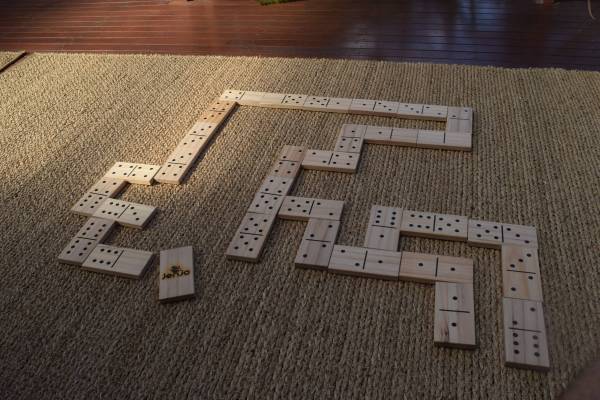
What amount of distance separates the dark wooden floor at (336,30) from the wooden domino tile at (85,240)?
48.9 inches

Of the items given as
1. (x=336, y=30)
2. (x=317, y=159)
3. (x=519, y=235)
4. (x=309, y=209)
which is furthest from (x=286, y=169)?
(x=336, y=30)

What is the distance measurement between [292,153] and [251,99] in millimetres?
407

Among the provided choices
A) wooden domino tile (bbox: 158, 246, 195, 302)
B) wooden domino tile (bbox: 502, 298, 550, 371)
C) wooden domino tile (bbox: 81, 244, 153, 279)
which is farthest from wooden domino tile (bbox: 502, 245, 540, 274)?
wooden domino tile (bbox: 81, 244, 153, 279)

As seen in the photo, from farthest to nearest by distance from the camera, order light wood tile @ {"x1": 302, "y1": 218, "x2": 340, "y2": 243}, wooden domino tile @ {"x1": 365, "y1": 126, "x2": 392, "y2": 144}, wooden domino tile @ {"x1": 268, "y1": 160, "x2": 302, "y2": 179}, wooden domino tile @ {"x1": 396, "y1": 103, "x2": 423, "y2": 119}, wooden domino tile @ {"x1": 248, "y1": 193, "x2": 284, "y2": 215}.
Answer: wooden domino tile @ {"x1": 396, "y1": 103, "x2": 423, "y2": 119} < wooden domino tile @ {"x1": 365, "y1": 126, "x2": 392, "y2": 144} < wooden domino tile @ {"x1": 268, "y1": 160, "x2": 302, "y2": 179} < wooden domino tile @ {"x1": 248, "y1": 193, "x2": 284, "y2": 215} < light wood tile @ {"x1": 302, "y1": 218, "x2": 340, "y2": 243}

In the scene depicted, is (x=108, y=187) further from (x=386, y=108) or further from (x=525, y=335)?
(x=525, y=335)

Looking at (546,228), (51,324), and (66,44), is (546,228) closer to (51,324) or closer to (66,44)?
(51,324)

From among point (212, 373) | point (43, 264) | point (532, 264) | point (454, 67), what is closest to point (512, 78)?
point (454, 67)

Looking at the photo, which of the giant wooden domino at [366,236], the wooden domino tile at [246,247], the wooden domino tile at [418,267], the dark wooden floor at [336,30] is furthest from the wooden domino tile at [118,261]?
the dark wooden floor at [336,30]

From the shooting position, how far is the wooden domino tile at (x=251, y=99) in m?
2.12

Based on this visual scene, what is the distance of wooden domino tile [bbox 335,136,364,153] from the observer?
1820 mm

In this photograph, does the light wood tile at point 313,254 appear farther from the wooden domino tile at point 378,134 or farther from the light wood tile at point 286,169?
the wooden domino tile at point 378,134

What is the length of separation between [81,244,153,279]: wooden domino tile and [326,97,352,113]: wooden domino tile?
0.88 meters

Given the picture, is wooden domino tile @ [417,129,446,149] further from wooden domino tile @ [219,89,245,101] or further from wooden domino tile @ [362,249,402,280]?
wooden domino tile @ [219,89,245,101]

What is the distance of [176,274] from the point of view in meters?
1.45
